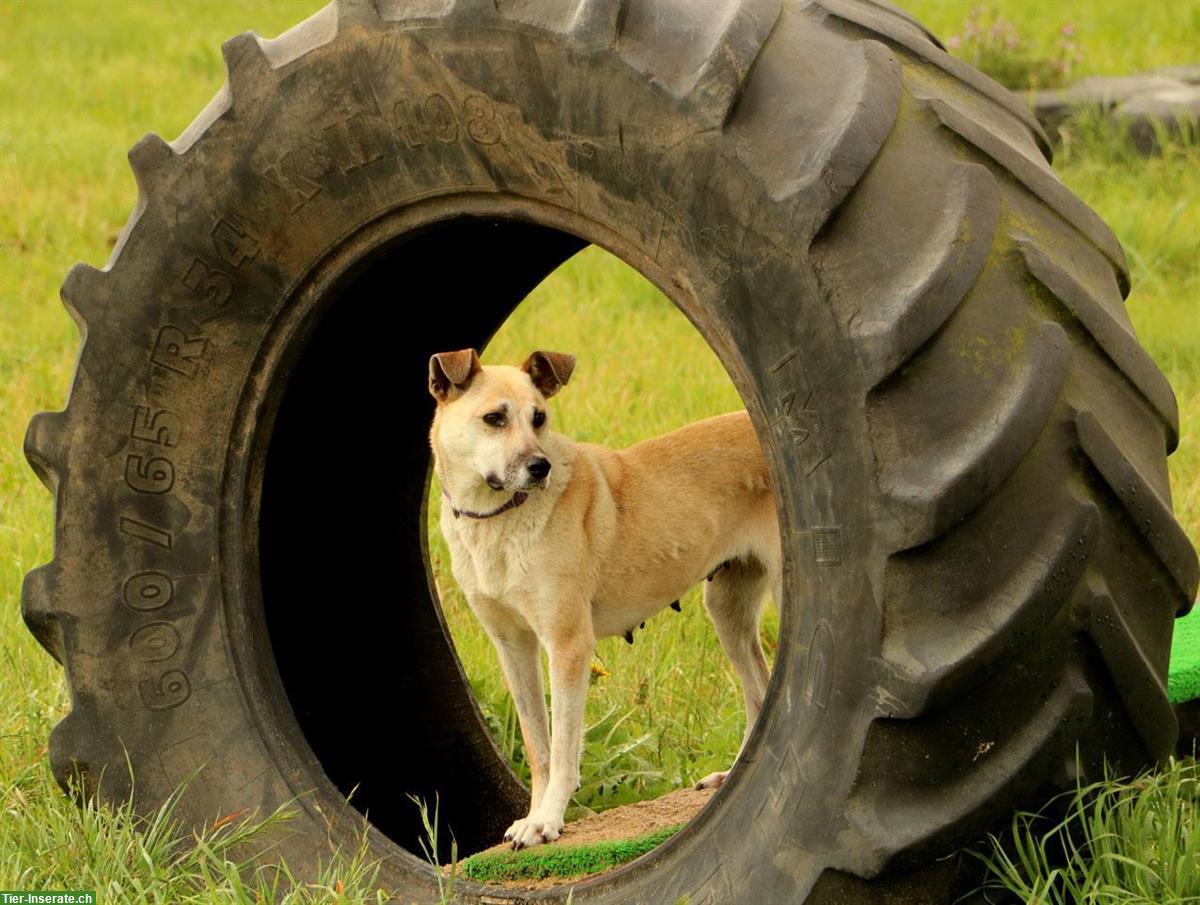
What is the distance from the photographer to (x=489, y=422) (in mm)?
3910

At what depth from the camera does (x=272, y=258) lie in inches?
130

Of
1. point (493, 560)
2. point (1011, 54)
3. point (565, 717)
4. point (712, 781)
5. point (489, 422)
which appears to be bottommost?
point (712, 781)

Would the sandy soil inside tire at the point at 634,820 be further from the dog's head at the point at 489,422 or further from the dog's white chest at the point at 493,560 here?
the dog's head at the point at 489,422

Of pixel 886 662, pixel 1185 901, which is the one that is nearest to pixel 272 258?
pixel 886 662

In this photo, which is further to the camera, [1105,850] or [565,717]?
Answer: [565,717]

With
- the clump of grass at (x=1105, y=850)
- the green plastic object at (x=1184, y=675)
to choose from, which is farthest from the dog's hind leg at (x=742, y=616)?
the clump of grass at (x=1105, y=850)

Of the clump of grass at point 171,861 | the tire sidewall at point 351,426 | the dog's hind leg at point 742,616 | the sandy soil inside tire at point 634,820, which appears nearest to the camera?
the tire sidewall at point 351,426

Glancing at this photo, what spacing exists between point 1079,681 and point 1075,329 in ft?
1.85

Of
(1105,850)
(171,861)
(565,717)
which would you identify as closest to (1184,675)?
(1105,850)

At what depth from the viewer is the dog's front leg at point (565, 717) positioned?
3916mm

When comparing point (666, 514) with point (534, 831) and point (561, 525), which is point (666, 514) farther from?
point (534, 831)

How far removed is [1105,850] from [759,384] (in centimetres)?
104

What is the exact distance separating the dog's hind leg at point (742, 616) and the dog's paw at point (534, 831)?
2.64ft

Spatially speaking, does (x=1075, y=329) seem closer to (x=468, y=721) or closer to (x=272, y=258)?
(x=272, y=258)
